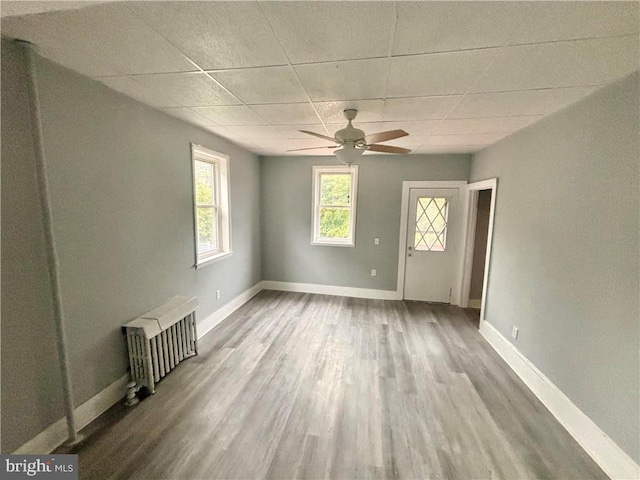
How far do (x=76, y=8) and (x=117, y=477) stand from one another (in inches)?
96.2

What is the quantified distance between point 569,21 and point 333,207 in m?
3.77

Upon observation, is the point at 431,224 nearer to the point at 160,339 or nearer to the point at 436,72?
the point at 436,72

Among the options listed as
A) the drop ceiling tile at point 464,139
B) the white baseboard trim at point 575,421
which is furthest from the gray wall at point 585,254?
the drop ceiling tile at point 464,139

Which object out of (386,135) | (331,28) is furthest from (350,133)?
(331,28)

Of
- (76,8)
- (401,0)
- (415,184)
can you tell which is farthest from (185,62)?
(415,184)

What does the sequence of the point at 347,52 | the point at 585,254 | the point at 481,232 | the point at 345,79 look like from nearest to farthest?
the point at 347,52
the point at 345,79
the point at 585,254
the point at 481,232

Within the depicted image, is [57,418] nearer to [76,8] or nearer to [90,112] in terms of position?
[90,112]

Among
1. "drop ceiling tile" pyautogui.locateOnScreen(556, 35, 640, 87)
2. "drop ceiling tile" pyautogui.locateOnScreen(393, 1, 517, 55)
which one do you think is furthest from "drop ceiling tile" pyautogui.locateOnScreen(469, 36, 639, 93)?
"drop ceiling tile" pyautogui.locateOnScreen(393, 1, 517, 55)

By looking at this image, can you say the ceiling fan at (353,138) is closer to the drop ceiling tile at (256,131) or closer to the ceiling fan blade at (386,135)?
the ceiling fan blade at (386,135)

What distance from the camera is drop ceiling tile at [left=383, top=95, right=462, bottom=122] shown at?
6.84ft

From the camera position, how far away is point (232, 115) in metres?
2.58

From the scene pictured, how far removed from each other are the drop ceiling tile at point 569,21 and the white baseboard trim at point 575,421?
2.30 m

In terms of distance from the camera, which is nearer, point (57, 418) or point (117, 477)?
point (117, 477)

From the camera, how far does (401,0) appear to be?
1079mm
